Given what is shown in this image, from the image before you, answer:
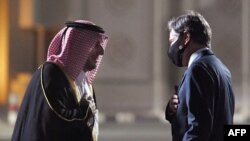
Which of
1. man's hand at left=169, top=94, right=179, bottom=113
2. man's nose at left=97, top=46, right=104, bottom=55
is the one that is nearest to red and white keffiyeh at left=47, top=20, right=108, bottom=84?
man's nose at left=97, top=46, right=104, bottom=55

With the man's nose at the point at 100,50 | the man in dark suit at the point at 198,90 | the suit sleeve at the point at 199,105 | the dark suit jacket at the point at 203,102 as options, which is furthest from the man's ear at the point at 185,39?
the man's nose at the point at 100,50

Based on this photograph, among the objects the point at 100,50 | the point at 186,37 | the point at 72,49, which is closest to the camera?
the point at 72,49

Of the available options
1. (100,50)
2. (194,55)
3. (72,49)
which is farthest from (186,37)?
(72,49)

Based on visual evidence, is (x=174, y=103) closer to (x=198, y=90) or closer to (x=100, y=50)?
(x=198, y=90)

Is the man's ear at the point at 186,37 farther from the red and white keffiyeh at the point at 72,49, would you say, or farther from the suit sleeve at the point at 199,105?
the red and white keffiyeh at the point at 72,49

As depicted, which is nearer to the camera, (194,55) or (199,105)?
(199,105)

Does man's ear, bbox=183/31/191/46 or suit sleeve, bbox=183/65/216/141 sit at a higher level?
man's ear, bbox=183/31/191/46

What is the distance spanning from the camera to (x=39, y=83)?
306 cm

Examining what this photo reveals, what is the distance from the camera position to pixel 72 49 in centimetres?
324

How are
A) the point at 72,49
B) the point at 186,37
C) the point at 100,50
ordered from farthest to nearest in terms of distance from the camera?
the point at 186,37
the point at 100,50
the point at 72,49

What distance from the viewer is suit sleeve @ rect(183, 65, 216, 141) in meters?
3.29

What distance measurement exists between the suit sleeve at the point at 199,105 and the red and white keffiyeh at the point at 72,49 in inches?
22.7

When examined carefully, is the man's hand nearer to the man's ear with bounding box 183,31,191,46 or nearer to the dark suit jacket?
the dark suit jacket

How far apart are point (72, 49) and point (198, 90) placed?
2.27ft
